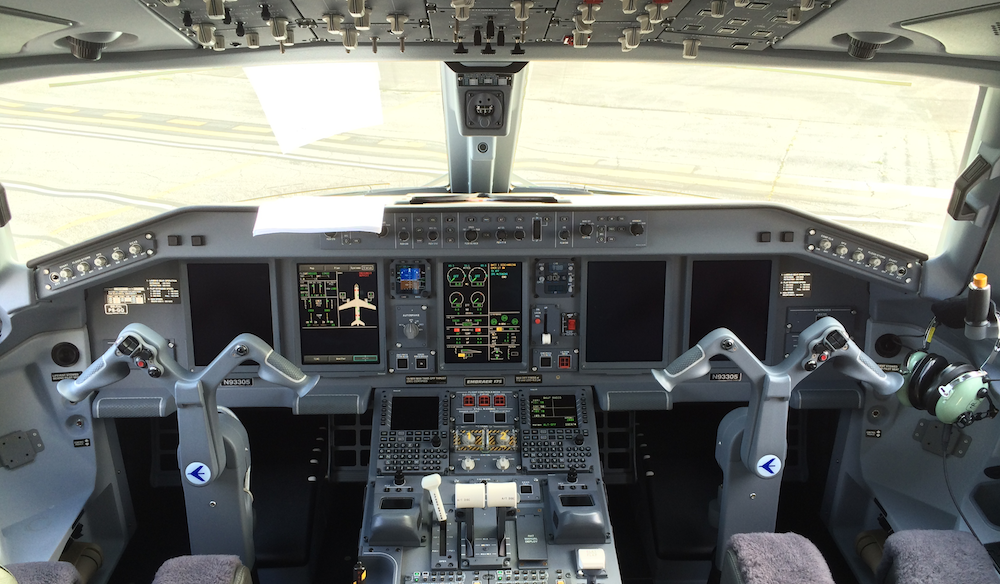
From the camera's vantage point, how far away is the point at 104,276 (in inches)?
118

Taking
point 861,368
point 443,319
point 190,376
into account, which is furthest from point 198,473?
point 861,368

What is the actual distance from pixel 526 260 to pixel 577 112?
3.20ft

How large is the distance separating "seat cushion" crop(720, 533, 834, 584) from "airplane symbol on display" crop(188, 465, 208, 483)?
5.88 ft

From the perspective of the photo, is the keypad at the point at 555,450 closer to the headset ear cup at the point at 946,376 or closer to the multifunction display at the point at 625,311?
the multifunction display at the point at 625,311

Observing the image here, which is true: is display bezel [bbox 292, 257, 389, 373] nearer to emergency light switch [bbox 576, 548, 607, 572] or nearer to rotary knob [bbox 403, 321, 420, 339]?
rotary knob [bbox 403, 321, 420, 339]

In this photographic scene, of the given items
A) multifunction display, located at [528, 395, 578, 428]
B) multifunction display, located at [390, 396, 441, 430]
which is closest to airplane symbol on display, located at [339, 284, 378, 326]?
multifunction display, located at [390, 396, 441, 430]

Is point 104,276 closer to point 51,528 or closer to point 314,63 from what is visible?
point 51,528

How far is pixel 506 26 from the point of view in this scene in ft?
7.38

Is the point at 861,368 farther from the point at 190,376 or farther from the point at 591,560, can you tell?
the point at 190,376

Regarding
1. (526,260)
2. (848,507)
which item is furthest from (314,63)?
(848,507)

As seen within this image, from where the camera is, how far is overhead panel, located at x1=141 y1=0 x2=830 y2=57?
6.41 ft

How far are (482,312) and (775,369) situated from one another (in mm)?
1281

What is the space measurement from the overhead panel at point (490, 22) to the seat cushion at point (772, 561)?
5.24 ft

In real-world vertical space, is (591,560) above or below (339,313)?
below
